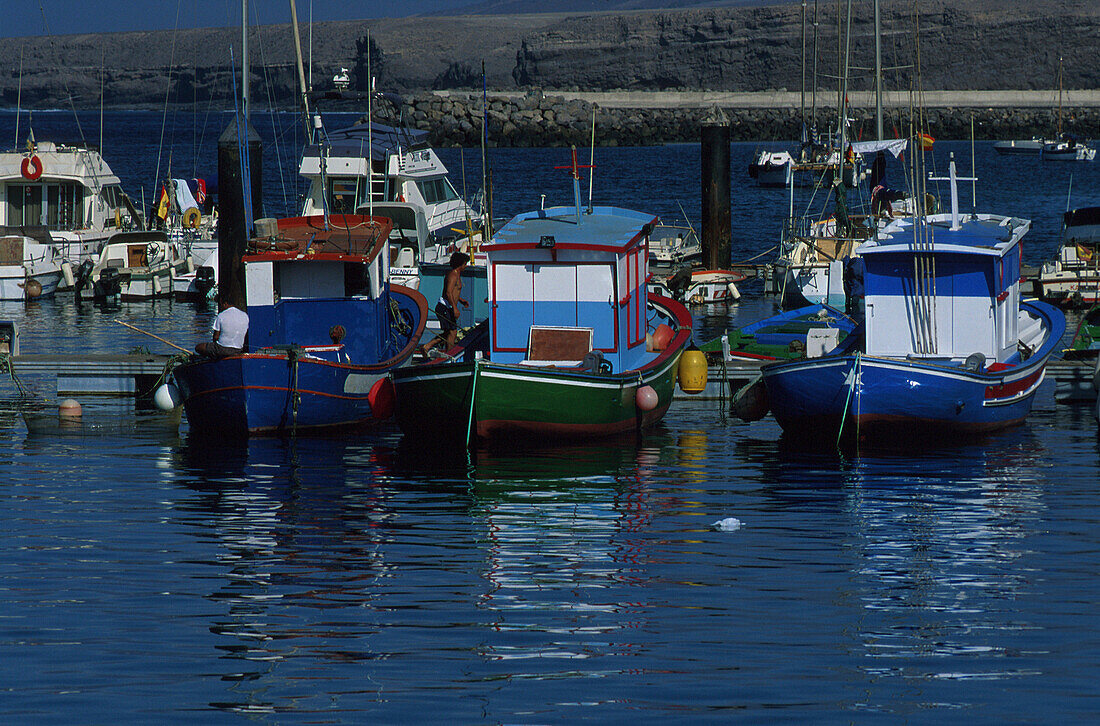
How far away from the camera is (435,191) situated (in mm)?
35969

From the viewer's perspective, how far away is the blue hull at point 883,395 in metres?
18.1

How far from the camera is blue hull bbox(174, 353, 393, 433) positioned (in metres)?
18.9

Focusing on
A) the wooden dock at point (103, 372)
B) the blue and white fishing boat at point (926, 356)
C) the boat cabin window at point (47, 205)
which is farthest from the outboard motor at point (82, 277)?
the blue and white fishing boat at point (926, 356)

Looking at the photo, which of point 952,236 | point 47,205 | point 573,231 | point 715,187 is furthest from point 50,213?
point 952,236

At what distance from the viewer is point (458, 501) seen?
16.0 m

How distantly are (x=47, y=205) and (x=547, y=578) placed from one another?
2959 cm

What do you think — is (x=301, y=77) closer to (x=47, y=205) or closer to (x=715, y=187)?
(x=715, y=187)

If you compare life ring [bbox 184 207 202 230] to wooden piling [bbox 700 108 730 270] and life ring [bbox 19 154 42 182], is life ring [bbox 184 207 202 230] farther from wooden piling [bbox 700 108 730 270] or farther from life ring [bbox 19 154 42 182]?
wooden piling [bbox 700 108 730 270]

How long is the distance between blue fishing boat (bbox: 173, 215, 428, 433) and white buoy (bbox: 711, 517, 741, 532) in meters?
6.38

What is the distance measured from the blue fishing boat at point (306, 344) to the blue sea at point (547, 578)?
1.91ft

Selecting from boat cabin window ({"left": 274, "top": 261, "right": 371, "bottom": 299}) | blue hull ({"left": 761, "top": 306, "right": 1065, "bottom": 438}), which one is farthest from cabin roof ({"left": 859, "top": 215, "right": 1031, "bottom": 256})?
boat cabin window ({"left": 274, "top": 261, "right": 371, "bottom": 299})

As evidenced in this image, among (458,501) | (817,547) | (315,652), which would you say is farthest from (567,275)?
(315,652)

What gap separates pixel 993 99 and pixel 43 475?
12288cm

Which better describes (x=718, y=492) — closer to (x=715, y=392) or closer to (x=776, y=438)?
(x=776, y=438)
